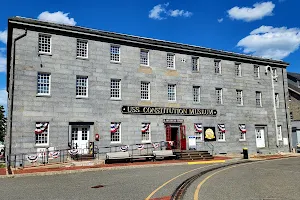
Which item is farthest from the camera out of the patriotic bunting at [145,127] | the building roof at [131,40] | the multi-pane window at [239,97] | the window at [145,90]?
the multi-pane window at [239,97]

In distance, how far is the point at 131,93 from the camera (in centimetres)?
2512

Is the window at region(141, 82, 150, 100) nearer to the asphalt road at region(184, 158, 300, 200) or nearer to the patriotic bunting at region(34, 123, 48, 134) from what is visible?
the patriotic bunting at region(34, 123, 48, 134)

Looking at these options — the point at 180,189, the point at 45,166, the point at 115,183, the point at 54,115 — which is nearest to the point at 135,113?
the point at 54,115

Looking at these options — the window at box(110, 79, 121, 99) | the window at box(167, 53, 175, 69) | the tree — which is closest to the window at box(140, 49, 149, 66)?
the window at box(167, 53, 175, 69)

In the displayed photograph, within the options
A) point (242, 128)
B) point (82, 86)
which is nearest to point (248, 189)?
point (82, 86)

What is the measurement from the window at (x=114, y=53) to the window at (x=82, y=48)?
2.27 metres

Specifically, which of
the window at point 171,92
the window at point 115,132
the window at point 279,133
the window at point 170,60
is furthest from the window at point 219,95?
the window at point 115,132

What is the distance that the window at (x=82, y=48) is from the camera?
23688 mm

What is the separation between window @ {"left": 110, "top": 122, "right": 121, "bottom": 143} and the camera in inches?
938

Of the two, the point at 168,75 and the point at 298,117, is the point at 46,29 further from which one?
the point at 298,117

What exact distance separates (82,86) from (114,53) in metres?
4.30

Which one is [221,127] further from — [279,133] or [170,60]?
[279,133]

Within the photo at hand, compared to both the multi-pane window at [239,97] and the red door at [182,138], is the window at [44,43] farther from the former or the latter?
the multi-pane window at [239,97]

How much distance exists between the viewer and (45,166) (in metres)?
19.5
